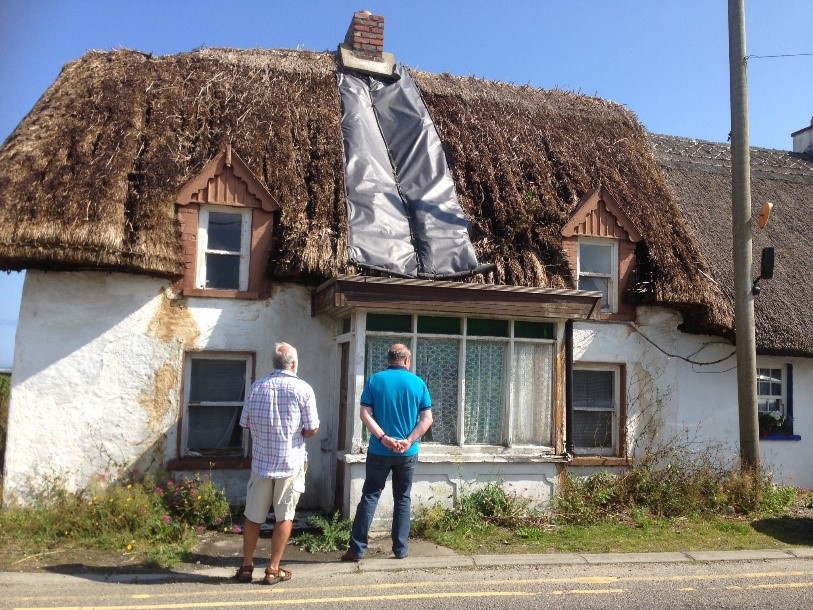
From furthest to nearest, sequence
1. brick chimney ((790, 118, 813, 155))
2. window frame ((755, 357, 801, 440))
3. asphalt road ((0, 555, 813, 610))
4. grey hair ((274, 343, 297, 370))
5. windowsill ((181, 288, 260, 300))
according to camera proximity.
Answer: brick chimney ((790, 118, 813, 155)), window frame ((755, 357, 801, 440)), windowsill ((181, 288, 260, 300)), grey hair ((274, 343, 297, 370)), asphalt road ((0, 555, 813, 610))

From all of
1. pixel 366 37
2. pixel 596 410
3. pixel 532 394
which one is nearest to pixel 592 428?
pixel 596 410

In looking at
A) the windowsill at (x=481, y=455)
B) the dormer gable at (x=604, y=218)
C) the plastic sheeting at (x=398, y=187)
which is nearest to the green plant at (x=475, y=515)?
the windowsill at (x=481, y=455)

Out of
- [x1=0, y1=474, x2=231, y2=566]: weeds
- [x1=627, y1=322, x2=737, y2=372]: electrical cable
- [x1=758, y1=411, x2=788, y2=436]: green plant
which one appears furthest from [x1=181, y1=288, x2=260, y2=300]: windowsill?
[x1=758, y1=411, x2=788, y2=436]: green plant

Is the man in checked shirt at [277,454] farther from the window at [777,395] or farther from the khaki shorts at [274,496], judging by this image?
the window at [777,395]

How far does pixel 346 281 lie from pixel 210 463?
2923 millimetres

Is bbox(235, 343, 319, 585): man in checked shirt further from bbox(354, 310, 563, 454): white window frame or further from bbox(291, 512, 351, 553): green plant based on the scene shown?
bbox(354, 310, 563, 454): white window frame

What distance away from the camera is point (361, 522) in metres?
6.91

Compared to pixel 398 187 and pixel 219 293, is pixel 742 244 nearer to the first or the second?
pixel 398 187

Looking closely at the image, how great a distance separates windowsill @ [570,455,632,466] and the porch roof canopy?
230cm

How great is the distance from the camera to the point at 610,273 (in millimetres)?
11172

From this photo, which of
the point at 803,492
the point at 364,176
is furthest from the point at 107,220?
the point at 803,492

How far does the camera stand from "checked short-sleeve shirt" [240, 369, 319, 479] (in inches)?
245

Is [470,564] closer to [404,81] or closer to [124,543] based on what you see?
[124,543]

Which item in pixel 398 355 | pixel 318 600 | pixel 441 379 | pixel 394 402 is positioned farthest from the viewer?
pixel 441 379
